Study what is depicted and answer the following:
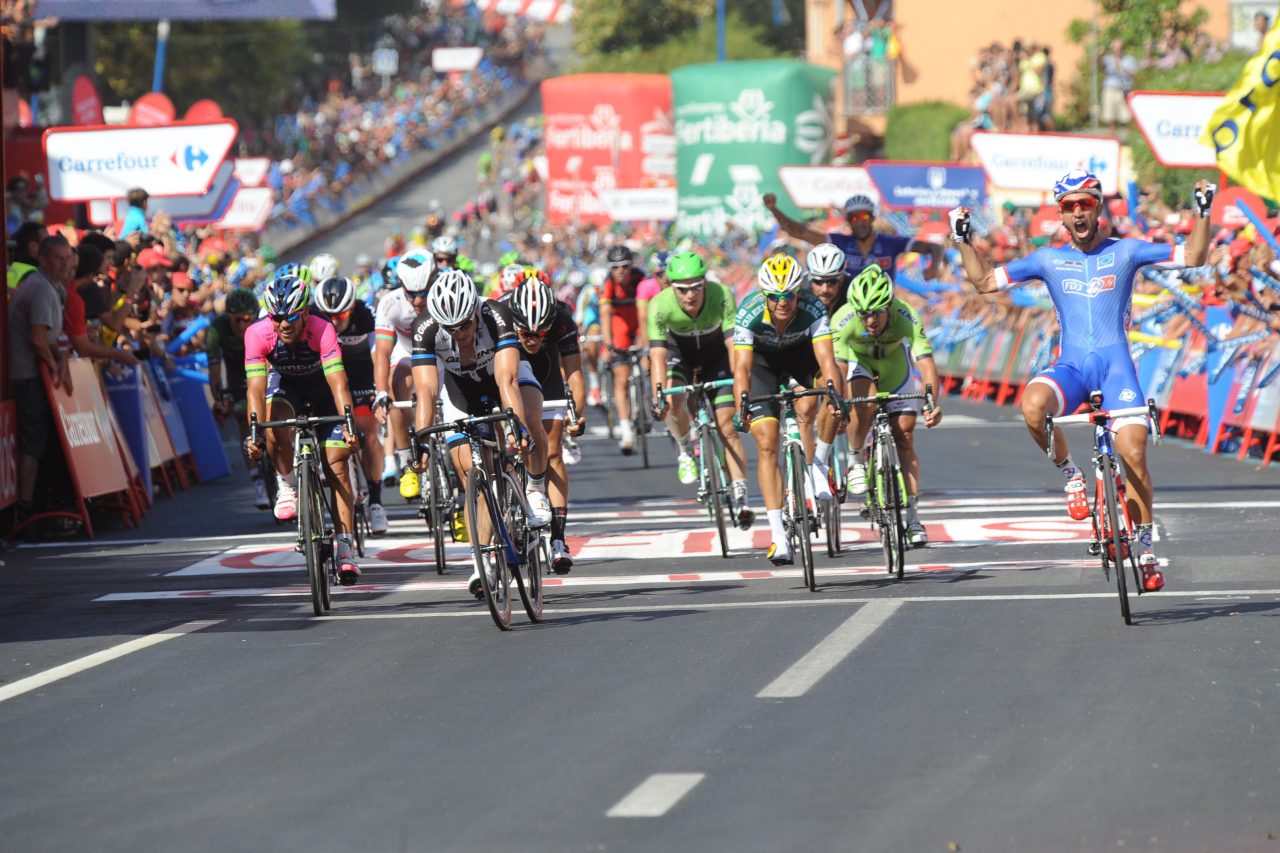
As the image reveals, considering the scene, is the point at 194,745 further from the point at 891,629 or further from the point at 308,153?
the point at 308,153

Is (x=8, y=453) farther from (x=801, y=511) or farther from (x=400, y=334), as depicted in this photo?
(x=801, y=511)

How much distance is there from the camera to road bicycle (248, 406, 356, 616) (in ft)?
38.2

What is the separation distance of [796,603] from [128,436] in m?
8.63

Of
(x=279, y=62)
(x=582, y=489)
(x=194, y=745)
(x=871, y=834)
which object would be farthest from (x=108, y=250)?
(x=279, y=62)

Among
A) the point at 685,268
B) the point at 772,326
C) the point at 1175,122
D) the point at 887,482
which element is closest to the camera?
the point at 887,482

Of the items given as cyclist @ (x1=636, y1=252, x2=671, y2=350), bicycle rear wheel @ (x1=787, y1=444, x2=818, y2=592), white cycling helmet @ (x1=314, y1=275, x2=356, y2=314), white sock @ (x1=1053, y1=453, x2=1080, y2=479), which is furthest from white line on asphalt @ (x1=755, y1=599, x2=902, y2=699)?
cyclist @ (x1=636, y1=252, x2=671, y2=350)

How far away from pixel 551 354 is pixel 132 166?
11.1 meters

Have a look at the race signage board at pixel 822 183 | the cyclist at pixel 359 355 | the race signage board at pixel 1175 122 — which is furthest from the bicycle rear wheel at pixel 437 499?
the race signage board at pixel 822 183

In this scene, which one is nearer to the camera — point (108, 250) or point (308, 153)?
point (108, 250)

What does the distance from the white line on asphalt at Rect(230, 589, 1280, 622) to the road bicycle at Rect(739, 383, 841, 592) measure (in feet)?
1.51

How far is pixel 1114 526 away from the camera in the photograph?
10.2 m

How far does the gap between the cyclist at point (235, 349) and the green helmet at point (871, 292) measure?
611 centimetres

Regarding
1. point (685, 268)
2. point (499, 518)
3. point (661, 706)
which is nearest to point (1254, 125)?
point (685, 268)

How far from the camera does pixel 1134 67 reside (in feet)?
133
